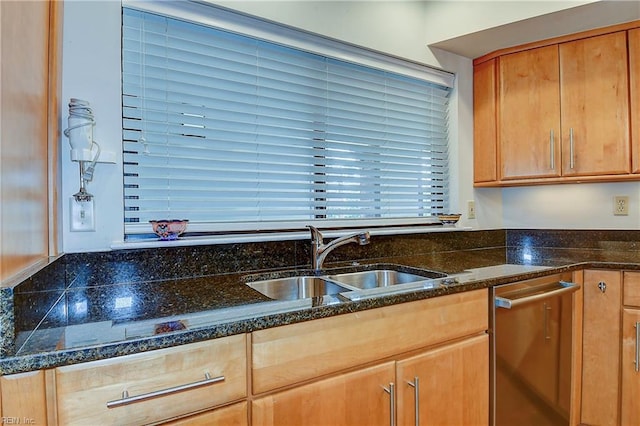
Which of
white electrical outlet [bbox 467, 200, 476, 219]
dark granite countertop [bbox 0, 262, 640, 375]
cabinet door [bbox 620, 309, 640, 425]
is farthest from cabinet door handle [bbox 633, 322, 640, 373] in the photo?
white electrical outlet [bbox 467, 200, 476, 219]

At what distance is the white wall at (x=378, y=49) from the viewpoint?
1344 millimetres

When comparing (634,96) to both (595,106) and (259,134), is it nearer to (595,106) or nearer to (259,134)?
(595,106)

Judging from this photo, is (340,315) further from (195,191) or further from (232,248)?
(195,191)

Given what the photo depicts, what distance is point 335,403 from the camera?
110 cm

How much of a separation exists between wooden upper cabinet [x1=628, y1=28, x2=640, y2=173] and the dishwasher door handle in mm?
824

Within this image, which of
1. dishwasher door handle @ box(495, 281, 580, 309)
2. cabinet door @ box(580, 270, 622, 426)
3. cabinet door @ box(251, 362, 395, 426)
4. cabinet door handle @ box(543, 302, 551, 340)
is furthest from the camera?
cabinet door @ box(580, 270, 622, 426)

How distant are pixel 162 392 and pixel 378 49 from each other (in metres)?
1.91

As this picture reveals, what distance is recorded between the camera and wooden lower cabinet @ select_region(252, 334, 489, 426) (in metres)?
1.04

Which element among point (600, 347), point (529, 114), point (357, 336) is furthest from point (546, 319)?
point (529, 114)

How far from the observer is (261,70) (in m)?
1.78

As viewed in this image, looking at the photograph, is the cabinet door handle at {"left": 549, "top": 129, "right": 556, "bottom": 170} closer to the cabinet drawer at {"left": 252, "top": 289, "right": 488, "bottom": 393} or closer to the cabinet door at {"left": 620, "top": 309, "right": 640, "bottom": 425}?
the cabinet door at {"left": 620, "top": 309, "right": 640, "bottom": 425}

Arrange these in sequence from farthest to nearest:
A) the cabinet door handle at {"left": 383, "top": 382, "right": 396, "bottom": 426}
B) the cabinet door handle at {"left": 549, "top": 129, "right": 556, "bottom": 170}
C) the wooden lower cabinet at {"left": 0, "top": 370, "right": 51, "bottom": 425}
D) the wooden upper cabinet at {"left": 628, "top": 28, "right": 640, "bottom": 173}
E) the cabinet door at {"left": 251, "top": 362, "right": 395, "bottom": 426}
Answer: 1. the cabinet door handle at {"left": 549, "top": 129, "right": 556, "bottom": 170}
2. the wooden upper cabinet at {"left": 628, "top": 28, "right": 640, "bottom": 173}
3. the cabinet door handle at {"left": 383, "top": 382, "right": 396, "bottom": 426}
4. the cabinet door at {"left": 251, "top": 362, "right": 395, "bottom": 426}
5. the wooden lower cabinet at {"left": 0, "top": 370, "right": 51, "bottom": 425}

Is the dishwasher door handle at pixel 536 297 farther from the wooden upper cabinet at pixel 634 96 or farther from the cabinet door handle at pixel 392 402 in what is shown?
the wooden upper cabinet at pixel 634 96

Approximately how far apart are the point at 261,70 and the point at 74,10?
2.42 feet
